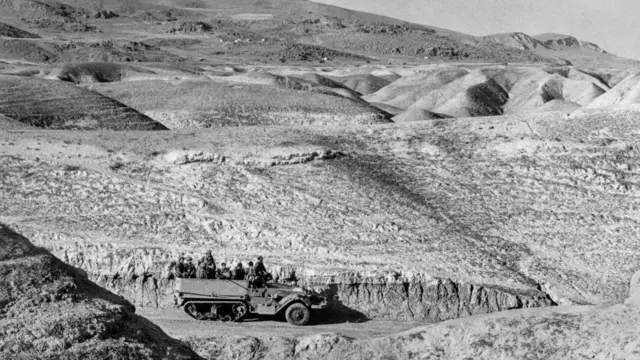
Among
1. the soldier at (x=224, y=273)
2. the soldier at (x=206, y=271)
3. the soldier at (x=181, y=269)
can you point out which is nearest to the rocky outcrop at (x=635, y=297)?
the soldier at (x=224, y=273)

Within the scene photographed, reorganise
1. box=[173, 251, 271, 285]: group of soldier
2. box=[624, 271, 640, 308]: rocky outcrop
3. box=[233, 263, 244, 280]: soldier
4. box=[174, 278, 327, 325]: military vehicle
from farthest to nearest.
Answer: box=[233, 263, 244, 280]: soldier < box=[173, 251, 271, 285]: group of soldier < box=[174, 278, 327, 325]: military vehicle < box=[624, 271, 640, 308]: rocky outcrop

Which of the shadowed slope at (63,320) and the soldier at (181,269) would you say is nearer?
the shadowed slope at (63,320)

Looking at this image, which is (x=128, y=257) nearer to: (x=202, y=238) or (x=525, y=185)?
(x=202, y=238)

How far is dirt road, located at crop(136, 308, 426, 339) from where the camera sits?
24.2m

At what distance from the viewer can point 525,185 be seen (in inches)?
1410

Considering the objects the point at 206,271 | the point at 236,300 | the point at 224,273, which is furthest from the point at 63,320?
the point at 224,273

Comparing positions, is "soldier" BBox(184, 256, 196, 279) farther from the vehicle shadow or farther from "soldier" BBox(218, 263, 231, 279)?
the vehicle shadow

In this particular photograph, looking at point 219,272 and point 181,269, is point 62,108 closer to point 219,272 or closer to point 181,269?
point 181,269

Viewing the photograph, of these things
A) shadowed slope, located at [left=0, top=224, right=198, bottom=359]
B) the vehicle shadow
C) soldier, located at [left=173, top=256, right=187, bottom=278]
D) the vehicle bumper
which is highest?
shadowed slope, located at [left=0, top=224, right=198, bottom=359]

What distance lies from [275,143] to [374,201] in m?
6.15

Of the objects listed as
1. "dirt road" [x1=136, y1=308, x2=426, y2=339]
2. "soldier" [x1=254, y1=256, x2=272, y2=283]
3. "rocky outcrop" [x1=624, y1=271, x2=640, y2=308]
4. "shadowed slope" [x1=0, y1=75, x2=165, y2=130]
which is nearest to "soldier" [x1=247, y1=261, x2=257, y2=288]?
"soldier" [x1=254, y1=256, x2=272, y2=283]

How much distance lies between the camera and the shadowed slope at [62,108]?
49.1m

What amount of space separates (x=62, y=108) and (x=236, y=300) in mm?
29558

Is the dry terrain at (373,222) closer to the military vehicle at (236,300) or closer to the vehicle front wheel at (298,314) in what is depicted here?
the vehicle front wheel at (298,314)
